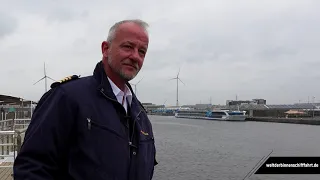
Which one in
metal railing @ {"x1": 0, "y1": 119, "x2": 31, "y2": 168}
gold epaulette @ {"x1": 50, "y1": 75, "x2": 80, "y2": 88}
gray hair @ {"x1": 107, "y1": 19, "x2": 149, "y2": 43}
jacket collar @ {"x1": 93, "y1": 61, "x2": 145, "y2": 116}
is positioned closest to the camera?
gold epaulette @ {"x1": 50, "y1": 75, "x2": 80, "y2": 88}

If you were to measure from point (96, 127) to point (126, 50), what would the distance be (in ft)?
1.93

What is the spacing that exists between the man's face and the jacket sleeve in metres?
0.43

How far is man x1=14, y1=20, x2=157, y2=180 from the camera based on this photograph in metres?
1.88

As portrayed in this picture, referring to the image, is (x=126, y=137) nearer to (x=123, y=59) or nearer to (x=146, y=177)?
(x=146, y=177)

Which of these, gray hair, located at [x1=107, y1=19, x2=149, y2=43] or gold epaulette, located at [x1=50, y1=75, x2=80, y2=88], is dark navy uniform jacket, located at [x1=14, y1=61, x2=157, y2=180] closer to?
gold epaulette, located at [x1=50, y1=75, x2=80, y2=88]

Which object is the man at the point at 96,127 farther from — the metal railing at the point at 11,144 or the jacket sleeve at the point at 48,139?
the metal railing at the point at 11,144

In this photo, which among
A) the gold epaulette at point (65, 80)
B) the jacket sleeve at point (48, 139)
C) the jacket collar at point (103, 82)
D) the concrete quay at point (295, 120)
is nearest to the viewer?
the jacket sleeve at point (48, 139)

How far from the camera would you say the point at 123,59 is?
222cm

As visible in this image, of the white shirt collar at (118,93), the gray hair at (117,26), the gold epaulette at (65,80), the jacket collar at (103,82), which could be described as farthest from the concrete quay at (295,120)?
the gold epaulette at (65,80)

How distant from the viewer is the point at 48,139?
1.88 m

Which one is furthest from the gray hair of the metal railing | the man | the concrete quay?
the concrete quay

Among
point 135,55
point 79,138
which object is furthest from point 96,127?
point 135,55

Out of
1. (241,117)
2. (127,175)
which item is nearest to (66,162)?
(127,175)

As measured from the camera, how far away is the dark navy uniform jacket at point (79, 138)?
6.13 ft
